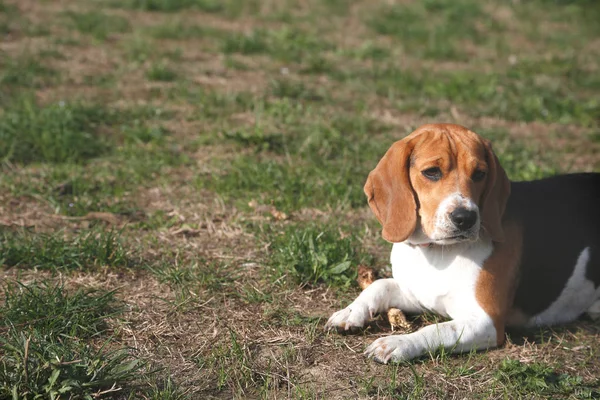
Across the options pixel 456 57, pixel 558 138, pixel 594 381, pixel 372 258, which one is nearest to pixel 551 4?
pixel 456 57

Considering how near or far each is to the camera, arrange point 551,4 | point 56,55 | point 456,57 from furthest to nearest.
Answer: point 551,4
point 456,57
point 56,55

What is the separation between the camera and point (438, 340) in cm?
402

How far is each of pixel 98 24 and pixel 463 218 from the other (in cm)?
764

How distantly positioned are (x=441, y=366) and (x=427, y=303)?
1.68ft

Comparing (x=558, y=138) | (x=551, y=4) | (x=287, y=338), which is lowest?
(x=287, y=338)

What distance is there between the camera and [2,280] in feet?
15.0

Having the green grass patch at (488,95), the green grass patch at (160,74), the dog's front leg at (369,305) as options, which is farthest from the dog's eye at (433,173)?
the green grass patch at (160,74)

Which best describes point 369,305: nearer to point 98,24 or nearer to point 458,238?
point 458,238

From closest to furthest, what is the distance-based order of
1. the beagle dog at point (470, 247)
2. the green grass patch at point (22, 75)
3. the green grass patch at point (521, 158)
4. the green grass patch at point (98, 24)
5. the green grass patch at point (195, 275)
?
the beagle dog at point (470, 247) < the green grass patch at point (195, 275) < the green grass patch at point (521, 158) < the green grass patch at point (22, 75) < the green grass patch at point (98, 24)

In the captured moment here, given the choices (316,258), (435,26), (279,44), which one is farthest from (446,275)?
(435,26)

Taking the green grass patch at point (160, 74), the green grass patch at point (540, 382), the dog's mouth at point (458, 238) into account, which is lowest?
the green grass patch at point (540, 382)

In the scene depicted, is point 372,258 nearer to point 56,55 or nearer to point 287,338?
point 287,338

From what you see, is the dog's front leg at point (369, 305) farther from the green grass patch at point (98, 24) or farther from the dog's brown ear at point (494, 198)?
the green grass patch at point (98, 24)

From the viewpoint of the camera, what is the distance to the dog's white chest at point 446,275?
4.19m
